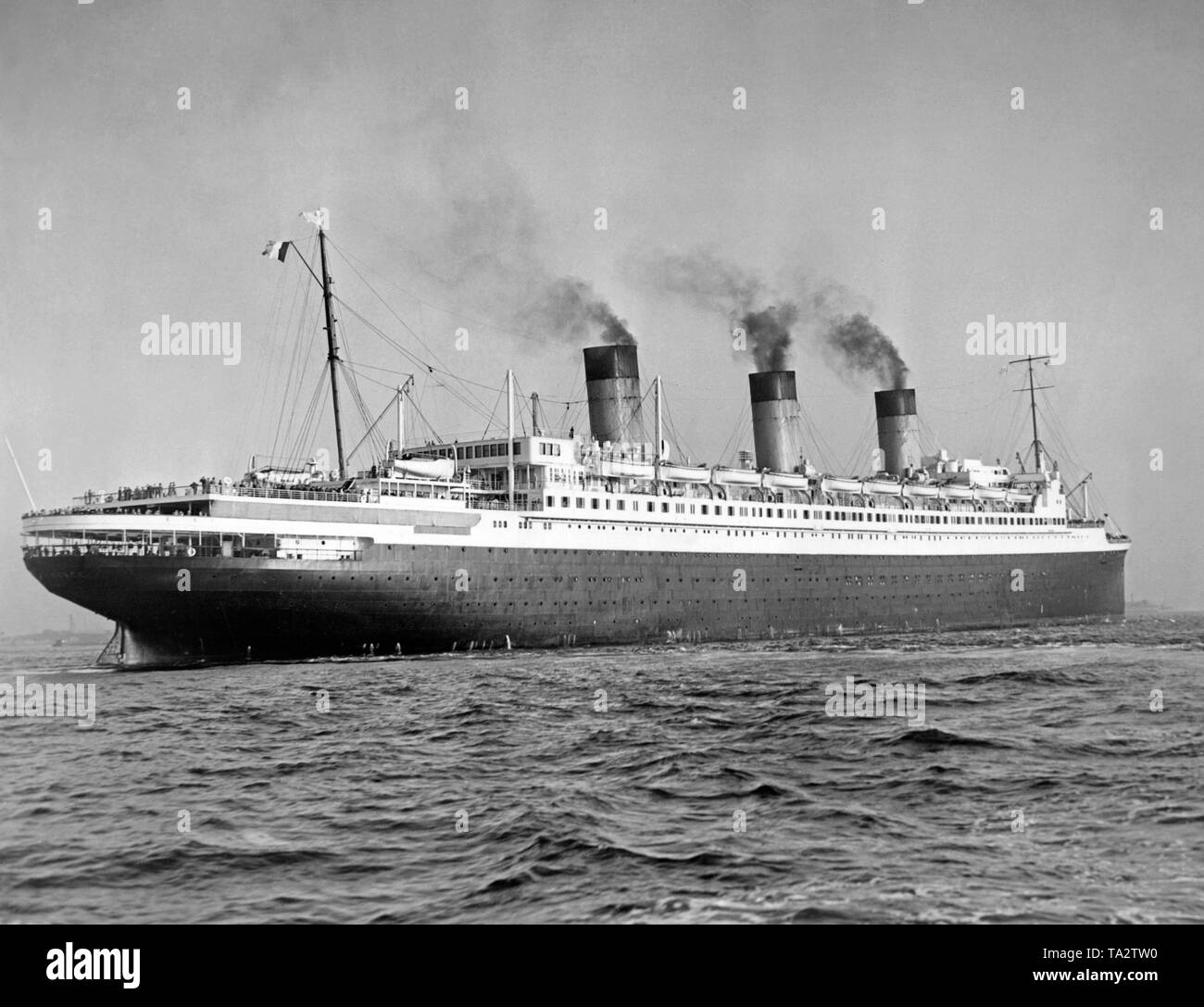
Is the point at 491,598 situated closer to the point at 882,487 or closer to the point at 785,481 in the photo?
the point at 785,481

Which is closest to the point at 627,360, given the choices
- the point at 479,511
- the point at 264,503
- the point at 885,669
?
the point at 479,511

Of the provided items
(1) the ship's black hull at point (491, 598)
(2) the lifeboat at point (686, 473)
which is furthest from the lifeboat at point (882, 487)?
(2) the lifeboat at point (686, 473)

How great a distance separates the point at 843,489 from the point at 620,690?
41.4 metres

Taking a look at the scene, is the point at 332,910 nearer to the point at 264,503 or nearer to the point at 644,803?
→ the point at 644,803

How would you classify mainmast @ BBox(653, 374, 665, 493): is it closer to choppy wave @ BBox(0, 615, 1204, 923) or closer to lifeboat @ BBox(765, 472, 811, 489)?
lifeboat @ BBox(765, 472, 811, 489)

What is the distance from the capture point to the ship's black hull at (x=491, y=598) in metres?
40.0

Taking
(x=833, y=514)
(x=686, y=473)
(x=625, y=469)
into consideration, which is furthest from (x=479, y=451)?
(x=833, y=514)

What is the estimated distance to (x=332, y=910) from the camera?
433 inches

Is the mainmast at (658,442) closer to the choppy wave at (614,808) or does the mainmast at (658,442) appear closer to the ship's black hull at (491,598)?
the ship's black hull at (491,598)

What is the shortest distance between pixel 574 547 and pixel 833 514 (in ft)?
66.2

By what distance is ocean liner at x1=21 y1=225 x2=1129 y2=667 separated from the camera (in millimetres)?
40469

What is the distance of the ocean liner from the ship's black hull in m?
0.09

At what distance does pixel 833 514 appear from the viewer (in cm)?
6538
